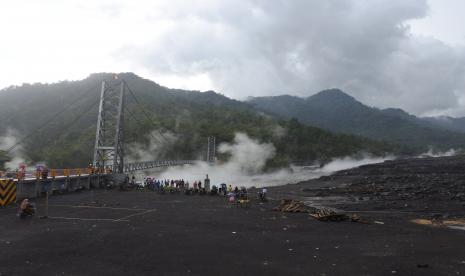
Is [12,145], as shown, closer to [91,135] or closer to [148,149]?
[91,135]

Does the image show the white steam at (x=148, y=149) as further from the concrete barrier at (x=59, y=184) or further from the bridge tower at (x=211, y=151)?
the concrete barrier at (x=59, y=184)

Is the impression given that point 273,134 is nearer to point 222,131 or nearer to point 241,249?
point 222,131

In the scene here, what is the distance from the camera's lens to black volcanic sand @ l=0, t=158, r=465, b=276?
14.7 meters

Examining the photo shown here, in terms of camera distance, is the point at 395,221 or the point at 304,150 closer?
the point at 395,221

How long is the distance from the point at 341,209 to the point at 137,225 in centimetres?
1771

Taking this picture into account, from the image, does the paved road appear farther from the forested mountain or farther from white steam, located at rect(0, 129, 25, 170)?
white steam, located at rect(0, 129, 25, 170)

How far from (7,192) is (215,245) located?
19.6 meters

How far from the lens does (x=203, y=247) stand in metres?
17.9

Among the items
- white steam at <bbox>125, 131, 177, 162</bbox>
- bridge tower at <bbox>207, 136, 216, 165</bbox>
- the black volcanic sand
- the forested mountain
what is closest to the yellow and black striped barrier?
the black volcanic sand

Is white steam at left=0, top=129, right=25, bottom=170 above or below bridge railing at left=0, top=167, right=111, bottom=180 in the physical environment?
above

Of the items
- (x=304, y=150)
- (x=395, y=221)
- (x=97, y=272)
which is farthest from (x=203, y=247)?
(x=304, y=150)

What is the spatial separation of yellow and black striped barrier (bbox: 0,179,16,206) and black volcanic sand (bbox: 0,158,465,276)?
318cm

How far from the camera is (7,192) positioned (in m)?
31.5

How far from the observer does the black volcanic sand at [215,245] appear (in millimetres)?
14656
